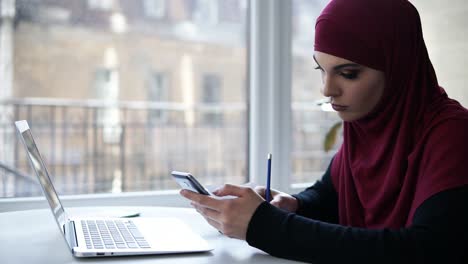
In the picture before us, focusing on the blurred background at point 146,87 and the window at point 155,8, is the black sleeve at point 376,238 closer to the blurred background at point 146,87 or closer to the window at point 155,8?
the blurred background at point 146,87

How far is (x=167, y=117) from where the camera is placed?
379cm

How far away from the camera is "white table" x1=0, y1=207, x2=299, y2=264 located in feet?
3.10

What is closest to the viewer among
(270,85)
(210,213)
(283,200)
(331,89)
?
(210,213)

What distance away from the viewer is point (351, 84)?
117cm

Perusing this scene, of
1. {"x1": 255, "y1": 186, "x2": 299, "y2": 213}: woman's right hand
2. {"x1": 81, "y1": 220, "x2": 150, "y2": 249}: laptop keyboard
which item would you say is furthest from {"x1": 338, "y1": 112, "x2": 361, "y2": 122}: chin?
{"x1": 81, "y1": 220, "x2": 150, "y2": 249}: laptop keyboard

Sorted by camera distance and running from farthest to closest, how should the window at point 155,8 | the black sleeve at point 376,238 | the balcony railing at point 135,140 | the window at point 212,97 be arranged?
the window at point 212,97 < the window at point 155,8 < the balcony railing at point 135,140 < the black sleeve at point 376,238

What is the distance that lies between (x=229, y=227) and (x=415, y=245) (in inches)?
12.2

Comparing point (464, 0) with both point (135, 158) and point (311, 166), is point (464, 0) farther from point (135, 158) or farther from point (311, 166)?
point (135, 158)

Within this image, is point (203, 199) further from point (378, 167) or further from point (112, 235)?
point (378, 167)

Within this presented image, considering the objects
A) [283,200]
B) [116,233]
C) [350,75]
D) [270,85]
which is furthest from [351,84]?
[270,85]

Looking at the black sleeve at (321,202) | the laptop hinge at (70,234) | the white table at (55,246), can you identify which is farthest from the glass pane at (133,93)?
the laptop hinge at (70,234)

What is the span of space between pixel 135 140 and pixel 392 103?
2.56 metres

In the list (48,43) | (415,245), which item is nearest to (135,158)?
(48,43)

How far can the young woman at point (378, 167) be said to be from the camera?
37.5 inches
